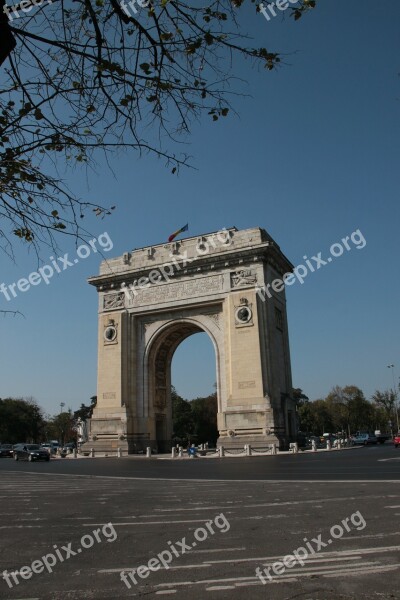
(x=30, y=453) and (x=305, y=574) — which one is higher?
(x=305, y=574)

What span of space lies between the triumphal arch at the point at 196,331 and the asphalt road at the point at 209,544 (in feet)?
66.8

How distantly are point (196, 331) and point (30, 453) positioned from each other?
47.6 ft

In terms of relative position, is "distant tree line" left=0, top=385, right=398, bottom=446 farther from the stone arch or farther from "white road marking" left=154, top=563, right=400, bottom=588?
"white road marking" left=154, top=563, right=400, bottom=588

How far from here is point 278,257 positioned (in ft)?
117

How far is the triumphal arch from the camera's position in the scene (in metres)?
31.5

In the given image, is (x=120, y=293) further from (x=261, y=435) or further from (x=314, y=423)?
(x=314, y=423)

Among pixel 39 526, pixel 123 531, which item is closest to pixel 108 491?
pixel 39 526

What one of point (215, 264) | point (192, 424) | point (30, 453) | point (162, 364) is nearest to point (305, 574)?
point (215, 264)

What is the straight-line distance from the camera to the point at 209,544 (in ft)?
19.8

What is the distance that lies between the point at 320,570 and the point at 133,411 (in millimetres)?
31819

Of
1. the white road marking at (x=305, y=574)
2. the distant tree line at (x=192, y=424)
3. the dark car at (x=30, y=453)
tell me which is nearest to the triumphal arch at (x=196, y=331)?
the dark car at (x=30, y=453)

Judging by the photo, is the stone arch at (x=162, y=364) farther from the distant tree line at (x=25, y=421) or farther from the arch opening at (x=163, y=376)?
the distant tree line at (x=25, y=421)

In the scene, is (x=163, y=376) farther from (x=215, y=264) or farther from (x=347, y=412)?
(x=347, y=412)

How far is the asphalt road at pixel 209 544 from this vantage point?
14.7 ft
